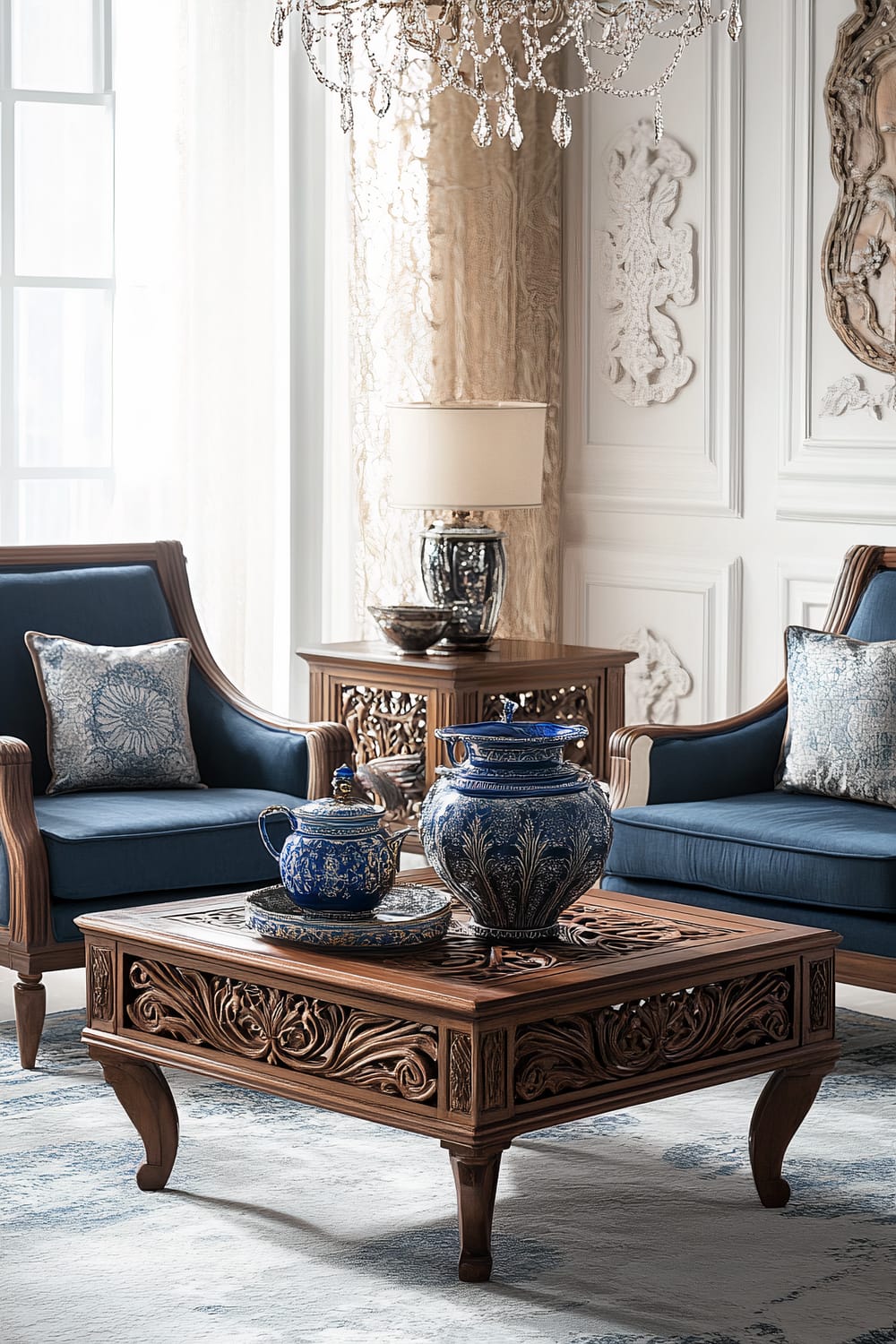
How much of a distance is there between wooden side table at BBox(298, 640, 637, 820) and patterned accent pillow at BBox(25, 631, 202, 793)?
604 millimetres

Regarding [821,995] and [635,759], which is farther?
[635,759]

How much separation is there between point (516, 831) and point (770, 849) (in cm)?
112

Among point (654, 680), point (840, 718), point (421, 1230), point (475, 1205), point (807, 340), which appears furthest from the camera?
point (654, 680)

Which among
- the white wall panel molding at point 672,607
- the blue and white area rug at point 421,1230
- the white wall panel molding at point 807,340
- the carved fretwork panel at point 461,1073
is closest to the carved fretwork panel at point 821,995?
the blue and white area rug at point 421,1230

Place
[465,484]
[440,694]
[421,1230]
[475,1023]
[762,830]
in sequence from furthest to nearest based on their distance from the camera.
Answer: [465,484] → [440,694] → [762,830] → [421,1230] → [475,1023]

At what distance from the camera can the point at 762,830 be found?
11.8ft

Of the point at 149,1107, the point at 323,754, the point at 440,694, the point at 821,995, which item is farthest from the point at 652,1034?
the point at 440,694

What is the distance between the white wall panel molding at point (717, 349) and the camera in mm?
5125

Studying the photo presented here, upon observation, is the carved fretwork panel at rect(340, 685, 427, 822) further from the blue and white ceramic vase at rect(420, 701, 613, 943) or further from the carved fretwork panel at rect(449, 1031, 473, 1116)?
Answer: the carved fretwork panel at rect(449, 1031, 473, 1116)

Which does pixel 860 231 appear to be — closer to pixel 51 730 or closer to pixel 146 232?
pixel 146 232

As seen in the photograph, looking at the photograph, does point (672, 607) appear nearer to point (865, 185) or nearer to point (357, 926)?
point (865, 185)

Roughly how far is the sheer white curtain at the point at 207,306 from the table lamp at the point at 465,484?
2.74 feet

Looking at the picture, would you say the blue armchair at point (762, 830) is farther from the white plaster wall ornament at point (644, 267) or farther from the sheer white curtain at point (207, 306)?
the sheer white curtain at point (207, 306)

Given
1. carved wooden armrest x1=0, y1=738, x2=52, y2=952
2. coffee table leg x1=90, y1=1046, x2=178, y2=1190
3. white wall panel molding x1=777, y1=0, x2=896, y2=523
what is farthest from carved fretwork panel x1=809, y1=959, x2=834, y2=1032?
white wall panel molding x1=777, y1=0, x2=896, y2=523
